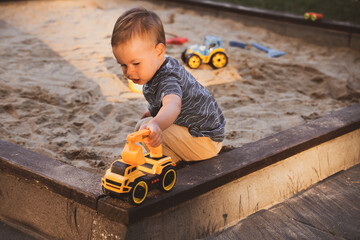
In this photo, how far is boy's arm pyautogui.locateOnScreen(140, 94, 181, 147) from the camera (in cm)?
176

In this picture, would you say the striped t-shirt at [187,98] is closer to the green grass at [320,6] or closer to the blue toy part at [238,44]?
the blue toy part at [238,44]

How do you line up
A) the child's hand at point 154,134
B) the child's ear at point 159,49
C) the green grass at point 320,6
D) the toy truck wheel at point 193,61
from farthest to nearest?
the green grass at point 320,6 → the toy truck wheel at point 193,61 → the child's ear at point 159,49 → the child's hand at point 154,134

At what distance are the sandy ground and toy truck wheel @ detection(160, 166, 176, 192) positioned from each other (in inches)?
26.5

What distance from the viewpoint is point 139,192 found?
5.99ft

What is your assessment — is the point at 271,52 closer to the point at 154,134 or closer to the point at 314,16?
the point at 314,16

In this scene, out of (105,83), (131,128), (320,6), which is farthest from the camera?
(320,6)

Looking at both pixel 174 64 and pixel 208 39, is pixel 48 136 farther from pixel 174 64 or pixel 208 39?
pixel 208 39

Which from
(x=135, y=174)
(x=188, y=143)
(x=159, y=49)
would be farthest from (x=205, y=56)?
(x=135, y=174)

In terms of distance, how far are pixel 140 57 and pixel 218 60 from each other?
2354 mm

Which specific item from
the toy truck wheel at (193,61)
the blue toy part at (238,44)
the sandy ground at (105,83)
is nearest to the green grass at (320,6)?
the sandy ground at (105,83)

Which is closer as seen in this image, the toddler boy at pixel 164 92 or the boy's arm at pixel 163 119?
the boy's arm at pixel 163 119

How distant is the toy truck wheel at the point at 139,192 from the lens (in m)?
1.79

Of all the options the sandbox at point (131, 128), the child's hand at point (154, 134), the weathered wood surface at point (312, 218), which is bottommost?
the weathered wood surface at point (312, 218)

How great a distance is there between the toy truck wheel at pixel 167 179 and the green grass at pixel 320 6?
15.0ft
